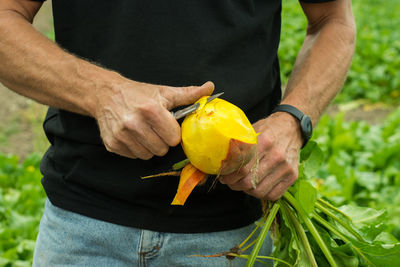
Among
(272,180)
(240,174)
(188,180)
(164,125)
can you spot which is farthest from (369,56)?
(164,125)

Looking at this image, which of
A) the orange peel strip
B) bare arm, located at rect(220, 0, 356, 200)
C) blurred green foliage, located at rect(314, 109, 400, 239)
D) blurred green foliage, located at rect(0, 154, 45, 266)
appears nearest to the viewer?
the orange peel strip

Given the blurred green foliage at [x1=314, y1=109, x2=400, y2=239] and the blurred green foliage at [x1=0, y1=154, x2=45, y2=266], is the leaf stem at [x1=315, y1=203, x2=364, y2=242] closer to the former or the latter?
the blurred green foliage at [x1=314, y1=109, x2=400, y2=239]

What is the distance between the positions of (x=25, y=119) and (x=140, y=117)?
5170 millimetres

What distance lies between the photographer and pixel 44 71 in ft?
5.07

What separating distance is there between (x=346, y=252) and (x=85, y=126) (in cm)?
113

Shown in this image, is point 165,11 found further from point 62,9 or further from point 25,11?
point 25,11

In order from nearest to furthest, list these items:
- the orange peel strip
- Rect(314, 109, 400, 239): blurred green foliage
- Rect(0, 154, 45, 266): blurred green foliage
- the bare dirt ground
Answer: the orange peel strip → Rect(0, 154, 45, 266): blurred green foliage → Rect(314, 109, 400, 239): blurred green foliage → the bare dirt ground

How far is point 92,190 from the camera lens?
5.93 feet

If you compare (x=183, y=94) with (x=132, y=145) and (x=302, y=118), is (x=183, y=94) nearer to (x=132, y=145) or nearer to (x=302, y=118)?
(x=132, y=145)

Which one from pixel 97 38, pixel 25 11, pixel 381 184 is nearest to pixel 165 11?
pixel 97 38

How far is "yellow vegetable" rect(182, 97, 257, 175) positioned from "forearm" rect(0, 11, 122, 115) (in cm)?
29

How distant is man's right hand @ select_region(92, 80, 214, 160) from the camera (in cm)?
135

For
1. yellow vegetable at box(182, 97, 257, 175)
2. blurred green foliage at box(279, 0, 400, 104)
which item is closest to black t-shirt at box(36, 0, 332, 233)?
yellow vegetable at box(182, 97, 257, 175)

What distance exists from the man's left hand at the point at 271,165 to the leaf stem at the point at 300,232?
18 cm
